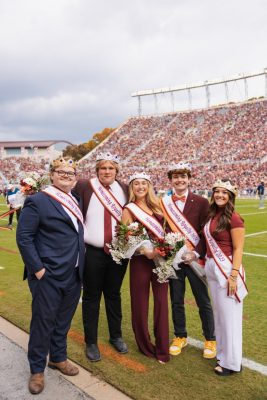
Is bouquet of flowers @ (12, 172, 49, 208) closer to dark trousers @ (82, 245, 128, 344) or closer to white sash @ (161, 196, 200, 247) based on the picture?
dark trousers @ (82, 245, 128, 344)

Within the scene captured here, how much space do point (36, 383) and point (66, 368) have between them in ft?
1.06

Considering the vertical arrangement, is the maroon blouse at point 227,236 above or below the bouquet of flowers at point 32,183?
below

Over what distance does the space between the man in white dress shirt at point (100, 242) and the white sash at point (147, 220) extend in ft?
0.56

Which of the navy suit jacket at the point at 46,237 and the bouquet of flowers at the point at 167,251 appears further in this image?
the bouquet of flowers at the point at 167,251

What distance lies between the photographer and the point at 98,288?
358cm

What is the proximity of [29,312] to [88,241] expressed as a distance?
1.84 meters

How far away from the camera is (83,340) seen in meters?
3.96

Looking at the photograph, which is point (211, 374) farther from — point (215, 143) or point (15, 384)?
point (215, 143)

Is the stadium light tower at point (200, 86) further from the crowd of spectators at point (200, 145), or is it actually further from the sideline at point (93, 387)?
the sideline at point (93, 387)

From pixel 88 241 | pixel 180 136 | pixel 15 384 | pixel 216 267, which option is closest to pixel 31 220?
pixel 88 241

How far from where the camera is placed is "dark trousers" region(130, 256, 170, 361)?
351 cm

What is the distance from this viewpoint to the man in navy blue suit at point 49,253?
2.98m

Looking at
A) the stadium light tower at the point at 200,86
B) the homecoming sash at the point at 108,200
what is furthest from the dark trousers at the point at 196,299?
the stadium light tower at the point at 200,86

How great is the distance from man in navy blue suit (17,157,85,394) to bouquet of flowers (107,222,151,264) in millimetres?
308
